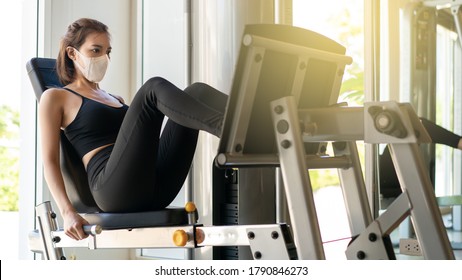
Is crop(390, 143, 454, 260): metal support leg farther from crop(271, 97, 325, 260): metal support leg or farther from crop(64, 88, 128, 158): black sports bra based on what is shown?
crop(64, 88, 128, 158): black sports bra

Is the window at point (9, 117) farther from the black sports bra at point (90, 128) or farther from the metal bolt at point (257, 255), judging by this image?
the metal bolt at point (257, 255)

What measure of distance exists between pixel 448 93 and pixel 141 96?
3662 mm

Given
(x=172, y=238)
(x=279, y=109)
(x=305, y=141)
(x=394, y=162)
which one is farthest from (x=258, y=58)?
(x=172, y=238)

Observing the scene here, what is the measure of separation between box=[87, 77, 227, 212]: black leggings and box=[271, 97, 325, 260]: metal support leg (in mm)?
380

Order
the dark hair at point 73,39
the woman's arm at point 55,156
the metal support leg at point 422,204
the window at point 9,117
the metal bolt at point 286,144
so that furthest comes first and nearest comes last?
the window at point 9,117, the dark hair at point 73,39, the woman's arm at point 55,156, the metal bolt at point 286,144, the metal support leg at point 422,204

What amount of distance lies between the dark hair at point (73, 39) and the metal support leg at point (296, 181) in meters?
1.08

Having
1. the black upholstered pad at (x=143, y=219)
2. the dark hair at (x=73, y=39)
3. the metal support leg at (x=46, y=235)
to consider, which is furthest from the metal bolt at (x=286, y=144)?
the dark hair at (x=73, y=39)

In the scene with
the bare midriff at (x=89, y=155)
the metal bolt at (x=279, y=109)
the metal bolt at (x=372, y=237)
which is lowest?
the metal bolt at (x=372, y=237)

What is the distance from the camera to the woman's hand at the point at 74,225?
6.88 ft

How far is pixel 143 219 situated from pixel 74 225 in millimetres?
253

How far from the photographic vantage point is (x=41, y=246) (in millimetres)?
2238

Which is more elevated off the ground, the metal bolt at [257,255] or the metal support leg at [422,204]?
the metal support leg at [422,204]

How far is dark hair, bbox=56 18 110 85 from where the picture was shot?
7.93 ft
